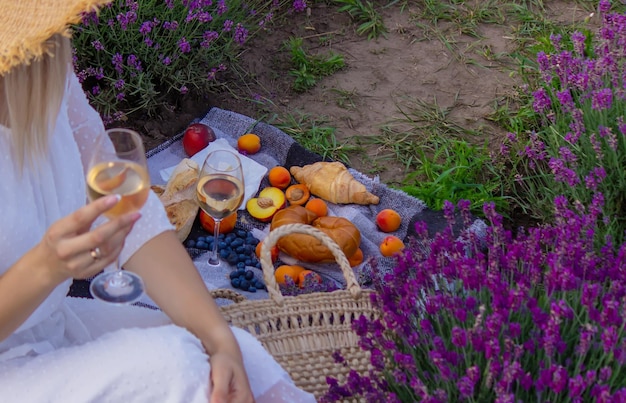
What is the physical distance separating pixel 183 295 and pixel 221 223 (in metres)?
1.36

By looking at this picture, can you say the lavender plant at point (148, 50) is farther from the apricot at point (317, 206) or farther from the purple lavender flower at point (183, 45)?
the apricot at point (317, 206)

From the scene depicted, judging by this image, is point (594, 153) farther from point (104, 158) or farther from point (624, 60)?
point (104, 158)

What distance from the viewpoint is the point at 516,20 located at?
15.4 feet

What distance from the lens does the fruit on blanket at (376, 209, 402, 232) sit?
11.2 feet

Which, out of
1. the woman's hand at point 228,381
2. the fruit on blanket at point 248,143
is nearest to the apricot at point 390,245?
the fruit on blanket at point 248,143

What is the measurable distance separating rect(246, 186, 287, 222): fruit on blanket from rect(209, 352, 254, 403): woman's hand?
163cm

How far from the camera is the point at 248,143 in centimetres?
376

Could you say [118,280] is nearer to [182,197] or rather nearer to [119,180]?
[119,180]

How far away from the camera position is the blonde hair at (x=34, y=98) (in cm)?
165

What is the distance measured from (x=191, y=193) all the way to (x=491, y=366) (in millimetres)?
1838

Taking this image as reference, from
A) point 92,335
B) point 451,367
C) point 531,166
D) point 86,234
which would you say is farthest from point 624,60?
point 86,234

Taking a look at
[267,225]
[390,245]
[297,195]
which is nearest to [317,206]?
[297,195]

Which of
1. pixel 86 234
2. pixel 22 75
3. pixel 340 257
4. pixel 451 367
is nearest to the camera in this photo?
pixel 86 234

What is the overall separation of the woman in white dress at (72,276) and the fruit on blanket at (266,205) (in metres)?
1.40
